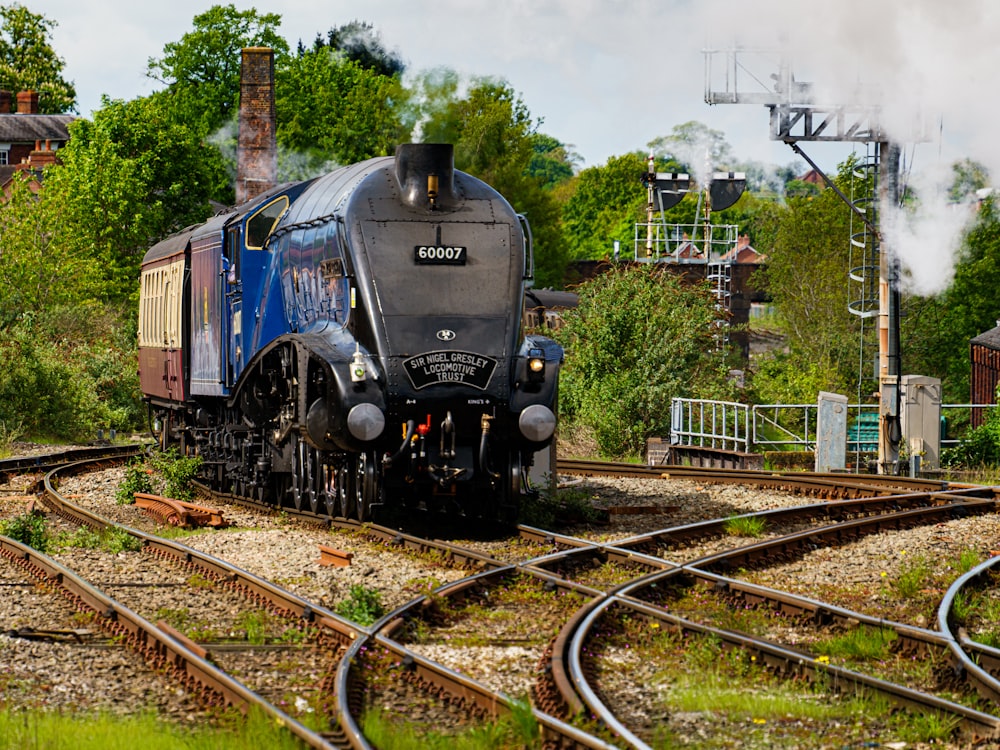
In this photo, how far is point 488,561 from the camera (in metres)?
11.7

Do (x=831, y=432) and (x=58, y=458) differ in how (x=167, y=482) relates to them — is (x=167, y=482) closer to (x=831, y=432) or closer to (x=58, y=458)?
(x=58, y=458)

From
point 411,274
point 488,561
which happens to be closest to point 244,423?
point 411,274

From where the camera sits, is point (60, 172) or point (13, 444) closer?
point (13, 444)

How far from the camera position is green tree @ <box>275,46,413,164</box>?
2628 inches

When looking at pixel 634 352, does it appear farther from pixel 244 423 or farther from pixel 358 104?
pixel 358 104

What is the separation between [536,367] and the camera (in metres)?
13.7

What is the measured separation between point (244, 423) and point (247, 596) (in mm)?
6779

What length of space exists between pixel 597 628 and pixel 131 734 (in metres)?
3.43

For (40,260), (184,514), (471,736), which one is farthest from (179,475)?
(40,260)

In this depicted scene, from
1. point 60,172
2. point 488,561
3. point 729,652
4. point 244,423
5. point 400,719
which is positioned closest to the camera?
point 400,719

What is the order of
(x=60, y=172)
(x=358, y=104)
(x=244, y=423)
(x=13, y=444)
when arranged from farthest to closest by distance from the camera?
1. (x=358, y=104)
2. (x=60, y=172)
3. (x=13, y=444)
4. (x=244, y=423)

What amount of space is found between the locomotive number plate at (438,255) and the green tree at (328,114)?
52.0 meters

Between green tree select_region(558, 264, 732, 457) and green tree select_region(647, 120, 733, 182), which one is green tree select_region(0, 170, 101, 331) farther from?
green tree select_region(647, 120, 733, 182)

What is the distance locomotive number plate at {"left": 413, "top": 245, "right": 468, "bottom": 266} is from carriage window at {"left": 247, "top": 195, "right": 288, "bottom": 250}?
351cm
